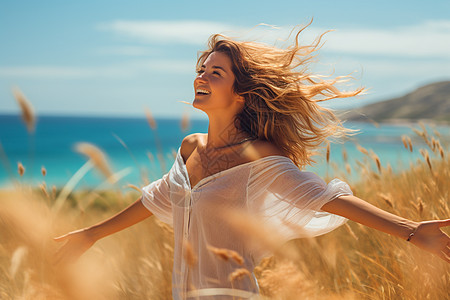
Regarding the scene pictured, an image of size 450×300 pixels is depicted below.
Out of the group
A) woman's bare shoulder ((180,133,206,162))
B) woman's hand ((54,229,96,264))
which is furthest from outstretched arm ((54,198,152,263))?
woman's bare shoulder ((180,133,206,162))

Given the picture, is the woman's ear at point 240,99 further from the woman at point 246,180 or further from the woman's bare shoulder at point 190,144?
the woman's bare shoulder at point 190,144

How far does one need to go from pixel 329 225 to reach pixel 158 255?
1341 mm

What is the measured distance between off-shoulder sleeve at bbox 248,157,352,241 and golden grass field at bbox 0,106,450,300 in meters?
0.15

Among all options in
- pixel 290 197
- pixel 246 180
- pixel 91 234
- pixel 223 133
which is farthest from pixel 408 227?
pixel 91 234

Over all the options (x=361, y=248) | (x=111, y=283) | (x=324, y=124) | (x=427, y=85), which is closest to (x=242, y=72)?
(x=324, y=124)

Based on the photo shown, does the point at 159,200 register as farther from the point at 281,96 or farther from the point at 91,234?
the point at 281,96

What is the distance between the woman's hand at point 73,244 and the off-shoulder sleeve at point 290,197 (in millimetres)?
809

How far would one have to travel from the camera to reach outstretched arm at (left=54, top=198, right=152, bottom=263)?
6.72ft

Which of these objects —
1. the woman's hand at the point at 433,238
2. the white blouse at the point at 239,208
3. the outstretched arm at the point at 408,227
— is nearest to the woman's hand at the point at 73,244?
the white blouse at the point at 239,208

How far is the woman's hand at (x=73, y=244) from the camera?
2.04m

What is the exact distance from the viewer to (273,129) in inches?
79.1

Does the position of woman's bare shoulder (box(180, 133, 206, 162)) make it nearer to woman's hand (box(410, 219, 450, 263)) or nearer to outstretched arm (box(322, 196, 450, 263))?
outstretched arm (box(322, 196, 450, 263))

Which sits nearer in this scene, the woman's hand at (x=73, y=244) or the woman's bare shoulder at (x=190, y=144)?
the woman's hand at (x=73, y=244)

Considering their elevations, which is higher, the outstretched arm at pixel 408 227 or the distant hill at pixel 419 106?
the outstretched arm at pixel 408 227
